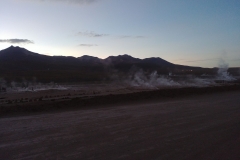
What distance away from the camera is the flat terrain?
336 inches

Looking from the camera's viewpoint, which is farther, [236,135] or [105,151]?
[236,135]

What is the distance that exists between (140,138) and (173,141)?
45.2 inches

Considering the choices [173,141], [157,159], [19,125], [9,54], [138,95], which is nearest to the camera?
[157,159]

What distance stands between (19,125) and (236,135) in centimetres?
891

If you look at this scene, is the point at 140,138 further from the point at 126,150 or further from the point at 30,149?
the point at 30,149

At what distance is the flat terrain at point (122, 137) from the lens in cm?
852

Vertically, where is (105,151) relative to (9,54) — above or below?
below

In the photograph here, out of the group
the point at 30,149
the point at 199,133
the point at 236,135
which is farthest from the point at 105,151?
the point at 236,135

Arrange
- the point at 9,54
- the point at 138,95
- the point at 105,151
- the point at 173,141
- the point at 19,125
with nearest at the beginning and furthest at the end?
the point at 105,151
the point at 173,141
the point at 19,125
the point at 138,95
the point at 9,54

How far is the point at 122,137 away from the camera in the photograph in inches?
411

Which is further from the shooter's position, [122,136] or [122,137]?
[122,136]

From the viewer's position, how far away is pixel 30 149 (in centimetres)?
898

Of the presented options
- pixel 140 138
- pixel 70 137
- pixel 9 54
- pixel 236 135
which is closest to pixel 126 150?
pixel 140 138

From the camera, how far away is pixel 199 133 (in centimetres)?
1112
